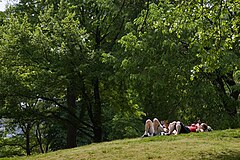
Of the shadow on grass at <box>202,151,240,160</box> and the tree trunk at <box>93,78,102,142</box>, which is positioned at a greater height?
the tree trunk at <box>93,78,102,142</box>

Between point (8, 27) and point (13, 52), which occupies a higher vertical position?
point (8, 27)

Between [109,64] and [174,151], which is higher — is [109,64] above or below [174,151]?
above

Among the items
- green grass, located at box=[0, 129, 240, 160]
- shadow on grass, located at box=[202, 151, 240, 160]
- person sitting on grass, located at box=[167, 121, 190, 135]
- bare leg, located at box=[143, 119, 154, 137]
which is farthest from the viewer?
bare leg, located at box=[143, 119, 154, 137]

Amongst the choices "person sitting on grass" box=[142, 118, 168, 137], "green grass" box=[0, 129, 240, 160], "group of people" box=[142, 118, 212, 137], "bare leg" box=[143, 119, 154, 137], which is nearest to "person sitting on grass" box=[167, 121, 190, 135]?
"group of people" box=[142, 118, 212, 137]

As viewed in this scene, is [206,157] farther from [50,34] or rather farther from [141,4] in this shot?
[50,34]

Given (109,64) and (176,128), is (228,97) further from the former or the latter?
(109,64)

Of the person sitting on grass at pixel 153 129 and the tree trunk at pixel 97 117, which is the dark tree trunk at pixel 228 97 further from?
the tree trunk at pixel 97 117

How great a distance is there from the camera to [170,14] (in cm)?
859

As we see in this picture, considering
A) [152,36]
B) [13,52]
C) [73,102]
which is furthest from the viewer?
[73,102]

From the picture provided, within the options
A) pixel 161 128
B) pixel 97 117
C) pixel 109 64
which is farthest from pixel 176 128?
pixel 97 117

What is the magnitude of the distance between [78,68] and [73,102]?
5526mm

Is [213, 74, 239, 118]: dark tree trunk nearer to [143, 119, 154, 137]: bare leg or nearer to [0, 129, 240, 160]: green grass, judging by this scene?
[143, 119, 154, 137]: bare leg

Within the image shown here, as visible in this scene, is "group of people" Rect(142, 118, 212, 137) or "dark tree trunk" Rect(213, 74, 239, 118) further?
"dark tree trunk" Rect(213, 74, 239, 118)

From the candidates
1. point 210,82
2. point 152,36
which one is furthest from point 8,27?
point 210,82
